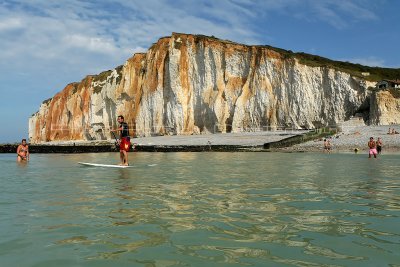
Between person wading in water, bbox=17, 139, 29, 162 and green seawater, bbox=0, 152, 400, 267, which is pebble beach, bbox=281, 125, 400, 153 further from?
green seawater, bbox=0, 152, 400, 267

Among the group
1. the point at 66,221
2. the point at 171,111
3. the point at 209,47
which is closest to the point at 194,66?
the point at 209,47

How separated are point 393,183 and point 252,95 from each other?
46964 mm

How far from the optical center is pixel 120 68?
74.3 metres

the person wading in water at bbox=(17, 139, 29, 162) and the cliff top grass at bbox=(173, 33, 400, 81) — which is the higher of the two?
the cliff top grass at bbox=(173, 33, 400, 81)

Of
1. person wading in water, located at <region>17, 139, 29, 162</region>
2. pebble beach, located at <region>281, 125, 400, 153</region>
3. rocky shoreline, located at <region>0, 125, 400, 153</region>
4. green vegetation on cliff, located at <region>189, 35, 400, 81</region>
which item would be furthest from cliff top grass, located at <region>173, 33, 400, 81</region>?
person wading in water, located at <region>17, 139, 29, 162</region>

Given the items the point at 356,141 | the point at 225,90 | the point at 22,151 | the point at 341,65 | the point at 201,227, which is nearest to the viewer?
the point at 201,227

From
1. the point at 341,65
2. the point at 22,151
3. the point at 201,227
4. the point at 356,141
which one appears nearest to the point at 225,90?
the point at 341,65

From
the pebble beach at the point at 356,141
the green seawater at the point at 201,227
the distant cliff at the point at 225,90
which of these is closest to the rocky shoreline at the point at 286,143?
the pebble beach at the point at 356,141

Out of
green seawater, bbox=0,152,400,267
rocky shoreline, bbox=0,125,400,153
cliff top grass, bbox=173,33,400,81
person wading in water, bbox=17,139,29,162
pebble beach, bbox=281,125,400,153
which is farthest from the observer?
cliff top grass, bbox=173,33,400,81

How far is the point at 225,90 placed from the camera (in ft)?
197

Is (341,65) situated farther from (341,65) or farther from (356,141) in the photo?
(356,141)

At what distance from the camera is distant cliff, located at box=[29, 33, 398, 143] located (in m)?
54.9

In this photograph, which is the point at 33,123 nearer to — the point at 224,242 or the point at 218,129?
the point at 218,129

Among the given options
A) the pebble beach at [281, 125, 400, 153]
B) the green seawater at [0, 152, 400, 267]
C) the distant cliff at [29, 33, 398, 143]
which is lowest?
the green seawater at [0, 152, 400, 267]
